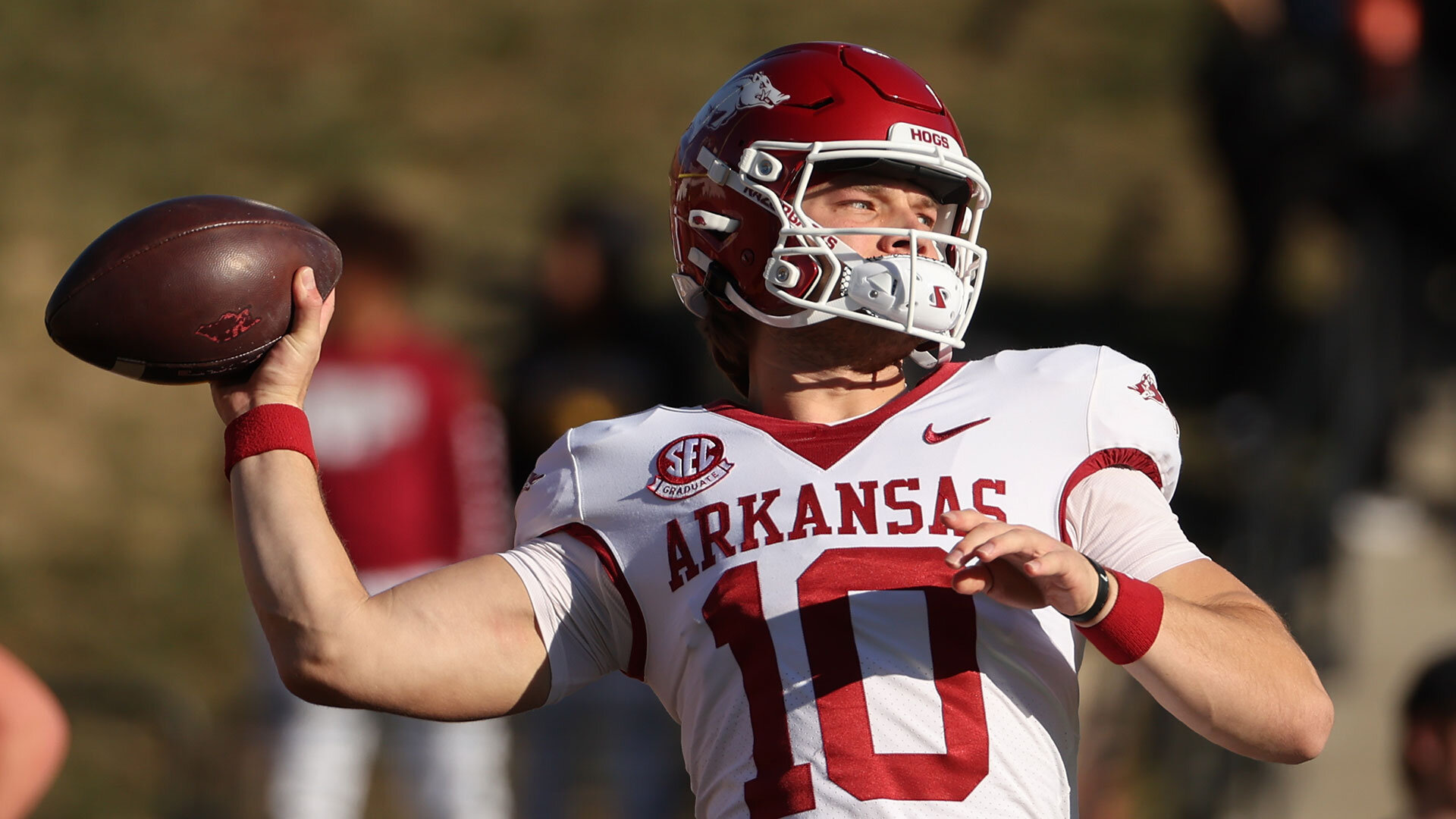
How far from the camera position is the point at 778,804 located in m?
2.17

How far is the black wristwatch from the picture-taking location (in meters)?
2.03

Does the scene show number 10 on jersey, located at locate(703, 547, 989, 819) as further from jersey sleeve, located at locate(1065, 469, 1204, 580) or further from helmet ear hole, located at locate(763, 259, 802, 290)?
helmet ear hole, located at locate(763, 259, 802, 290)

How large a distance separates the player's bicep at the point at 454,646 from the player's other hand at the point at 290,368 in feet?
1.13

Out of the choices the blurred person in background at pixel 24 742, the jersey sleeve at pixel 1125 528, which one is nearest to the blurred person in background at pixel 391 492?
the blurred person in background at pixel 24 742

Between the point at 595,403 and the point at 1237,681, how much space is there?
358cm

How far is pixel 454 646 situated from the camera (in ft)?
7.66

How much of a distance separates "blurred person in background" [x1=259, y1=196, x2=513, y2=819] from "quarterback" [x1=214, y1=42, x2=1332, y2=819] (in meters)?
2.48

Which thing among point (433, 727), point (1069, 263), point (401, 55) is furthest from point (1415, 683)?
point (401, 55)

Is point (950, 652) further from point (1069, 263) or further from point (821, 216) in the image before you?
point (1069, 263)

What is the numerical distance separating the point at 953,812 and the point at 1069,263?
8.60 m

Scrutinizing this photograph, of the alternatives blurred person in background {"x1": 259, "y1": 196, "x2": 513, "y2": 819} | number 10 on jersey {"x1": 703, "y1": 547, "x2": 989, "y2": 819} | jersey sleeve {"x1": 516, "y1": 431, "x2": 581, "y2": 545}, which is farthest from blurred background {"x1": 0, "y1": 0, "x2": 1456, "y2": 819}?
number 10 on jersey {"x1": 703, "y1": 547, "x2": 989, "y2": 819}

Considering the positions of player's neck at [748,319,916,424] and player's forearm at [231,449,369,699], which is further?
player's neck at [748,319,916,424]

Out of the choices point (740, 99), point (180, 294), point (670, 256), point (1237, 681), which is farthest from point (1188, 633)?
point (670, 256)

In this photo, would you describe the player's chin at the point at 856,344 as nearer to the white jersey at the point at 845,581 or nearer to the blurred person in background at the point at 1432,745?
the white jersey at the point at 845,581
